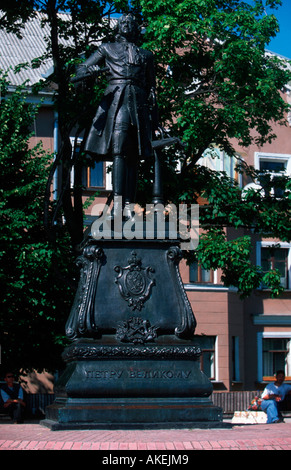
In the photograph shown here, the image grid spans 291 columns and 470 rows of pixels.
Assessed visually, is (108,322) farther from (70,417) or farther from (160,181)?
(160,181)

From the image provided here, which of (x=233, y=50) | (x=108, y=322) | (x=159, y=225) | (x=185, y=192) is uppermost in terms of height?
(x=233, y=50)

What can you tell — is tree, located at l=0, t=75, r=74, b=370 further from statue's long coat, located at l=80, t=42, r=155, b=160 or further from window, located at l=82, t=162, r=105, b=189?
statue's long coat, located at l=80, t=42, r=155, b=160

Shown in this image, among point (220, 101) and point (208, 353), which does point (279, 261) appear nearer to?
point (208, 353)

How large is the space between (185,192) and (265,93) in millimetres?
2759

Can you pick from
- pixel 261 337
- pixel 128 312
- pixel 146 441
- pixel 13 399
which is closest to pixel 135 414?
pixel 128 312

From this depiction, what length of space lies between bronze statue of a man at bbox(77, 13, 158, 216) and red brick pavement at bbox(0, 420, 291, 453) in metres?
3.13

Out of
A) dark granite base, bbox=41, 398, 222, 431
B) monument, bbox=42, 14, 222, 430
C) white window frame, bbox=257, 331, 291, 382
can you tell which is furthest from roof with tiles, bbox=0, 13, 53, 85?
dark granite base, bbox=41, 398, 222, 431

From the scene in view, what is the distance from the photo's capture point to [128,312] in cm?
867

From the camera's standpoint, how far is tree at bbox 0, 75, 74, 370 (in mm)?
17859

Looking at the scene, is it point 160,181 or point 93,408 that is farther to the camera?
point 160,181

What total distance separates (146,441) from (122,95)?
451cm
